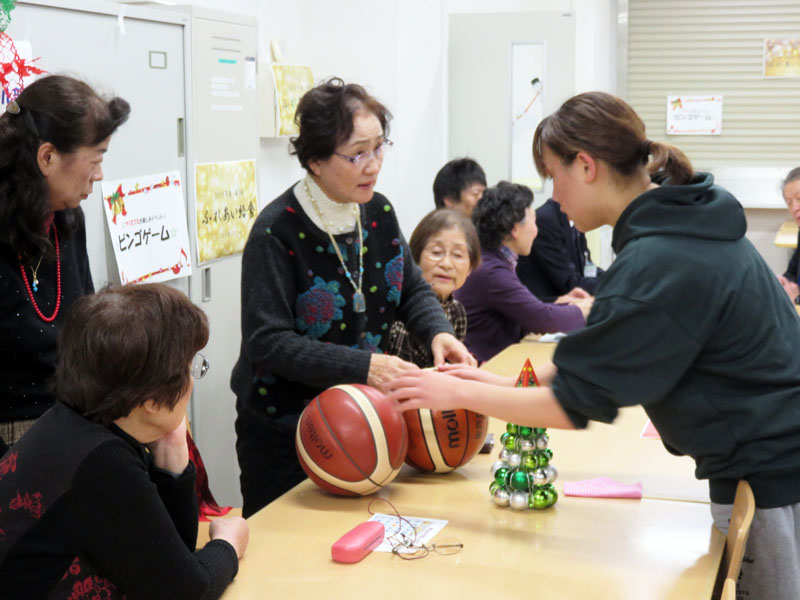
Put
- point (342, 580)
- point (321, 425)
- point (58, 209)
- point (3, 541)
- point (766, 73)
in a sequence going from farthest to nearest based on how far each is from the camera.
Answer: point (766, 73)
point (58, 209)
point (321, 425)
point (342, 580)
point (3, 541)

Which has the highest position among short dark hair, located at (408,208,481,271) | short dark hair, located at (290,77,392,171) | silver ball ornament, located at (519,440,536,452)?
short dark hair, located at (290,77,392,171)

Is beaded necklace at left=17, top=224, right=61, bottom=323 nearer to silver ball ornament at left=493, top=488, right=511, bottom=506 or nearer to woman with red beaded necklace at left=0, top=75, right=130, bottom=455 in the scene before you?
woman with red beaded necklace at left=0, top=75, right=130, bottom=455

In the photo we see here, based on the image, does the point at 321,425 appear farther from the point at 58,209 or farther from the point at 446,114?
the point at 446,114

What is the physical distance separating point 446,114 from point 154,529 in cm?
498

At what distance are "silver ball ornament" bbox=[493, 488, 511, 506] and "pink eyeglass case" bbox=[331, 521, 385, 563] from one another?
30 cm

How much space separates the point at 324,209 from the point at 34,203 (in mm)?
701

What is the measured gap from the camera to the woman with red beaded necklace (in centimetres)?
210

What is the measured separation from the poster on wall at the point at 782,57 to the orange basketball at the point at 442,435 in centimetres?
581

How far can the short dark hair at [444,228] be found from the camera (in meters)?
3.66

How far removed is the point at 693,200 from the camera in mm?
1801

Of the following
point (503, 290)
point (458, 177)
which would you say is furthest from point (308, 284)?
point (458, 177)

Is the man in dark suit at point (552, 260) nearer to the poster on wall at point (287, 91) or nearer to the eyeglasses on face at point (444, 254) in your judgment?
the eyeglasses on face at point (444, 254)

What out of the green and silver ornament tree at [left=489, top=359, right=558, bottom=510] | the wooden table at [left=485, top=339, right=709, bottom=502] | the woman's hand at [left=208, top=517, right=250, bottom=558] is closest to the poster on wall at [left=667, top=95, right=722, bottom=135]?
the wooden table at [left=485, top=339, right=709, bottom=502]

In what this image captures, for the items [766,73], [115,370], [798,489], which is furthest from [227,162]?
[766,73]
